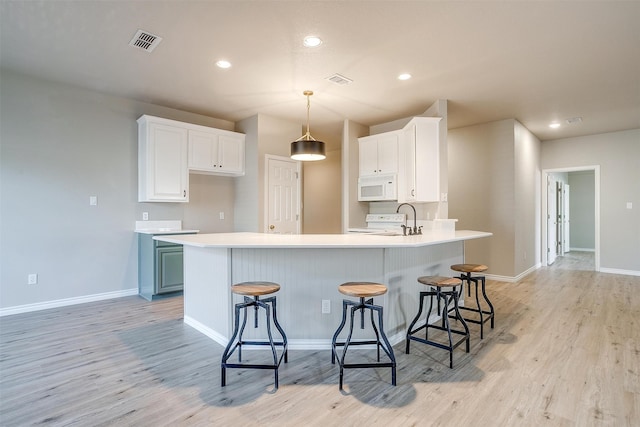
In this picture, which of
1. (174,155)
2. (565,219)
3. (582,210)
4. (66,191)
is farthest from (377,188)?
(582,210)

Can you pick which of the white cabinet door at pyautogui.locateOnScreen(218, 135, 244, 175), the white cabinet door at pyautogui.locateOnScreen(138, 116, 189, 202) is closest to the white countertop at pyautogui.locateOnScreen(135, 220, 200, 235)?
the white cabinet door at pyautogui.locateOnScreen(138, 116, 189, 202)

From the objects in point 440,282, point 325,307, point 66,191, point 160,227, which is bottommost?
point 325,307

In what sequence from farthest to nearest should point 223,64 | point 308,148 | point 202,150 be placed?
1. point 202,150
2. point 308,148
3. point 223,64

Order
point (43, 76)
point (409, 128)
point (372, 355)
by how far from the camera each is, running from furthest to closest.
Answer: point (409, 128), point (43, 76), point (372, 355)

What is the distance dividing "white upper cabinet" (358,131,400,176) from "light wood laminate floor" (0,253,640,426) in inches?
109

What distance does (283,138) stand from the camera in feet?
17.8

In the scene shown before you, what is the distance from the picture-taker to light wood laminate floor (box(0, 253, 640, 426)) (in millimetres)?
1841

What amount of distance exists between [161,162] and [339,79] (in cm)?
263

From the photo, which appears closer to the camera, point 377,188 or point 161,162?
point 161,162

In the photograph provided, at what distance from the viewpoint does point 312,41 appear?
9.67ft

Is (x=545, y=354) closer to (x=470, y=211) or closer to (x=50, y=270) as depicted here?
(x=470, y=211)

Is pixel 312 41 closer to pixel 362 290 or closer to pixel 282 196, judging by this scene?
pixel 362 290

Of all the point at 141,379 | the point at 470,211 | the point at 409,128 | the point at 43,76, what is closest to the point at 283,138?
the point at 409,128

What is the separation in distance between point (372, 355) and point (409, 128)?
3.28 m
